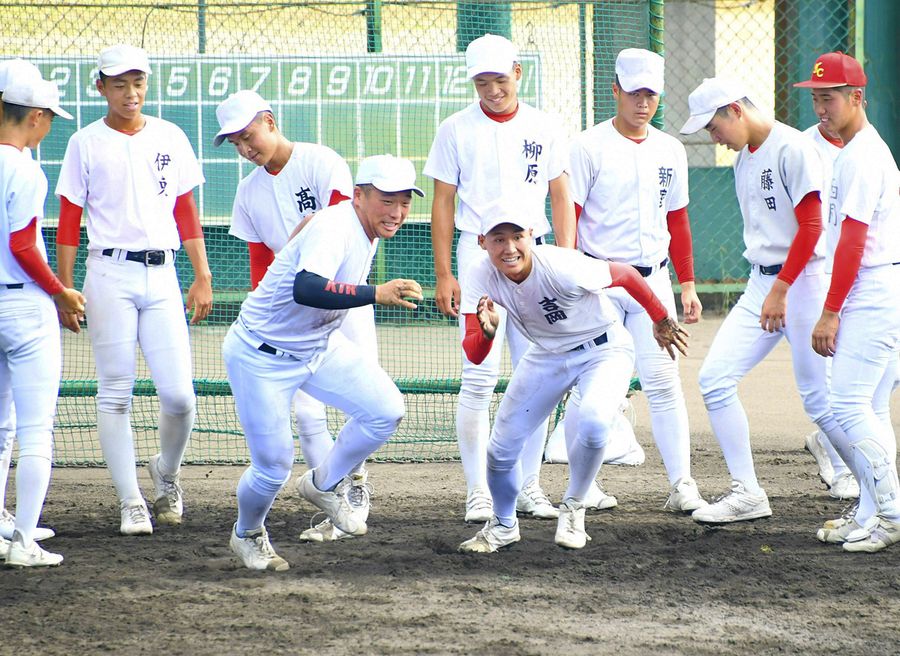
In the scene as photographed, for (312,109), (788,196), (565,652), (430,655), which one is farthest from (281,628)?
(312,109)

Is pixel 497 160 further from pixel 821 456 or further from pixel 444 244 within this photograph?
pixel 821 456

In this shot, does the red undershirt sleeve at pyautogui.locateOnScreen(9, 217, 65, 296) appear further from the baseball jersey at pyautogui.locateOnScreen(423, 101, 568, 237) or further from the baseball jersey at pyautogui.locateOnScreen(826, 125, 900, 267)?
the baseball jersey at pyautogui.locateOnScreen(826, 125, 900, 267)

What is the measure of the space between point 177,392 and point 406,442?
205cm

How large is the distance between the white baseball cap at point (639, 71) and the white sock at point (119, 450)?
265cm

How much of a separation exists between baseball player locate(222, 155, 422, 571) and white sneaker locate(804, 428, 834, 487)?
2590mm

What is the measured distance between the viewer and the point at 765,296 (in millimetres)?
5449

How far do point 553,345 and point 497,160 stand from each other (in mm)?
1054

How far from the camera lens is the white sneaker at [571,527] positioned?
510 cm

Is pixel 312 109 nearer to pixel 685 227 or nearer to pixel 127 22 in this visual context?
pixel 127 22

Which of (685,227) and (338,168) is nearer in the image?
(338,168)

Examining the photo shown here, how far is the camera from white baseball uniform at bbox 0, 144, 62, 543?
4641mm

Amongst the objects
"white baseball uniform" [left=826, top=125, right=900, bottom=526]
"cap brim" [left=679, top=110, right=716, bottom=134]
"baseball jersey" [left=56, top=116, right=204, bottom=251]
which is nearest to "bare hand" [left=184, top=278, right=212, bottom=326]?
"baseball jersey" [left=56, top=116, right=204, bottom=251]

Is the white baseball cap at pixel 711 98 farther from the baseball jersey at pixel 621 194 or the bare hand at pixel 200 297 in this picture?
the bare hand at pixel 200 297

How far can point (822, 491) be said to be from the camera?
623 centimetres
